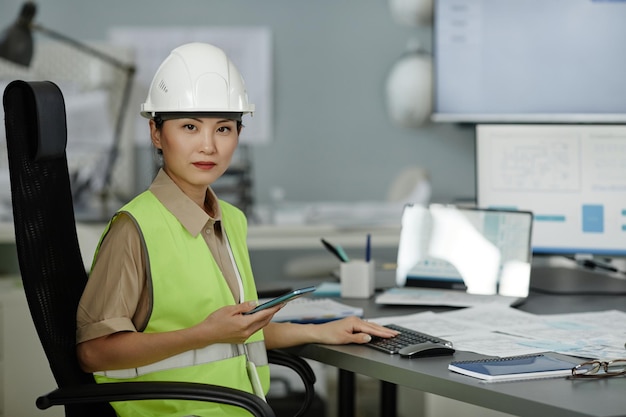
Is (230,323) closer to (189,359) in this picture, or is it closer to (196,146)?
(189,359)

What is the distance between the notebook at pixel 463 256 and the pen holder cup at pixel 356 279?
0.15ft

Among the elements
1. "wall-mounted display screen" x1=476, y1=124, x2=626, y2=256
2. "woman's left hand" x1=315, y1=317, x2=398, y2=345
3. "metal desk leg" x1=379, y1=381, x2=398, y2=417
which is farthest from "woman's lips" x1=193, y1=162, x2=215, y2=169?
"wall-mounted display screen" x1=476, y1=124, x2=626, y2=256

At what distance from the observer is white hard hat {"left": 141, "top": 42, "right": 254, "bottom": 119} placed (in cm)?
170

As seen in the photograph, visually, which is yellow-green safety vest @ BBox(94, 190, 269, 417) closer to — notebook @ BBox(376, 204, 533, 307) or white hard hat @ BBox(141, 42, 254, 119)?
white hard hat @ BBox(141, 42, 254, 119)

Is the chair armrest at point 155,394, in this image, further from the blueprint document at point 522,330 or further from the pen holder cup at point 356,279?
the pen holder cup at point 356,279

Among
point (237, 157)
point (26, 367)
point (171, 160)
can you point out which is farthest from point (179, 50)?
point (237, 157)

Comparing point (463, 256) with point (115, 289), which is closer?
point (115, 289)

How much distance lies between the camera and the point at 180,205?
171 cm

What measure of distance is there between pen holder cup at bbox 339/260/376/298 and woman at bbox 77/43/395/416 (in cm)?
48

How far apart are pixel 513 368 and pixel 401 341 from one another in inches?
10.9

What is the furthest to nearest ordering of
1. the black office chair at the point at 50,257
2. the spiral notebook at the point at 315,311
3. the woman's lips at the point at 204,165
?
the spiral notebook at the point at 315,311 < the woman's lips at the point at 204,165 < the black office chair at the point at 50,257

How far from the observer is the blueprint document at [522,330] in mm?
1729

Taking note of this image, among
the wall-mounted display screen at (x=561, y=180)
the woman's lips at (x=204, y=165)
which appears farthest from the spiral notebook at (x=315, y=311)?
the wall-mounted display screen at (x=561, y=180)

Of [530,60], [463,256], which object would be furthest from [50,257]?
[530,60]
